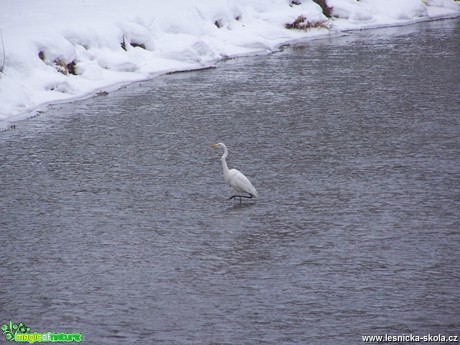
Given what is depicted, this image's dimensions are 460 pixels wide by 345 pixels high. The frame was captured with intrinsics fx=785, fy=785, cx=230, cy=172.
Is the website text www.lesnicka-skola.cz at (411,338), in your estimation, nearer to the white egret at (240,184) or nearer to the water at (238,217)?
the water at (238,217)

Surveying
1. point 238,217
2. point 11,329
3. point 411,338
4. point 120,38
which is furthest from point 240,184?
point 120,38

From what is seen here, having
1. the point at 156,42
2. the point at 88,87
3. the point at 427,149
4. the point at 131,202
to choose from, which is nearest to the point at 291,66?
the point at 156,42

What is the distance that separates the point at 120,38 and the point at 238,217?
23.2 metres

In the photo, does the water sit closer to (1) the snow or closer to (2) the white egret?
(2) the white egret

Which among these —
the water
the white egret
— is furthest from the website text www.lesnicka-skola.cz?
the white egret

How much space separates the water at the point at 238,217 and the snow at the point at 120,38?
2.22 m

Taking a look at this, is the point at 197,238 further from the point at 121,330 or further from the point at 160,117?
the point at 160,117

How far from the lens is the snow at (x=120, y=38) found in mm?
32094

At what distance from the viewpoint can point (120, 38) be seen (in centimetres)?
3881

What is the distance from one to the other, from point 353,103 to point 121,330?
1917cm

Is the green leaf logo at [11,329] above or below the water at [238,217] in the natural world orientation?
above

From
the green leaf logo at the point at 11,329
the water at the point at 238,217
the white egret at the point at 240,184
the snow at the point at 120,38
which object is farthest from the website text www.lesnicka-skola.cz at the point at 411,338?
the snow at the point at 120,38

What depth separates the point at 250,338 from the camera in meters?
11.9

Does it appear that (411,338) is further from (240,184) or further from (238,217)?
(240,184)
